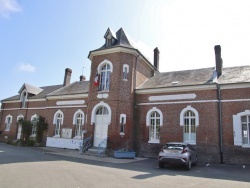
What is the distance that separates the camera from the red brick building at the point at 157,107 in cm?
1498

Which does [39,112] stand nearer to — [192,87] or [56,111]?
[56,111]

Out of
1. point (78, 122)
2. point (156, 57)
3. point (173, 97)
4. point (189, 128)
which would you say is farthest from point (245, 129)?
point (78, 122)

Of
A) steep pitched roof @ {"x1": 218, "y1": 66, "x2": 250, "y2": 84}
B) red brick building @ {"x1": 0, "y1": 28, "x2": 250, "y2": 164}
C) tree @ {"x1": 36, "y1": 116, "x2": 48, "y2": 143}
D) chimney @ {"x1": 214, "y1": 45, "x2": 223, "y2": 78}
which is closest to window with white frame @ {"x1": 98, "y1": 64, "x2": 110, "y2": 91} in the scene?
red brick building @ {"x1": 0, "y1": 28, "x2": 250, "y2": 164}

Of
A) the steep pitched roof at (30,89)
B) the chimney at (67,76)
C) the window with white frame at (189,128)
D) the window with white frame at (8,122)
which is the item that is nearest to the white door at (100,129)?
the window with white frame at (189,128)

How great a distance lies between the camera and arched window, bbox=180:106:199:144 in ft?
52.5

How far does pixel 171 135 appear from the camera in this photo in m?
16.6

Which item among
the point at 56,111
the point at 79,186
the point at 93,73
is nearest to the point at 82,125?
the point at 56,111

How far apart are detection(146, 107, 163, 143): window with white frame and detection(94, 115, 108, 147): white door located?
3.39 meters

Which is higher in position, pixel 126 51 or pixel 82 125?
pixel 126 51

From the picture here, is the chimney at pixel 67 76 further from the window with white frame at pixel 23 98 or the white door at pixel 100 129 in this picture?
the white door at pixel 100 129

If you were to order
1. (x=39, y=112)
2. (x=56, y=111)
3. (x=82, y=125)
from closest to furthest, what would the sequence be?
(x=82, y=125)
(x=56, y=111)
(x=39, y=112)

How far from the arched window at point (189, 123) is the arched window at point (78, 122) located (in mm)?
10000

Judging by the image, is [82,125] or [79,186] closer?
[79,186]

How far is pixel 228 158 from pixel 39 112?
2075 centimetres
